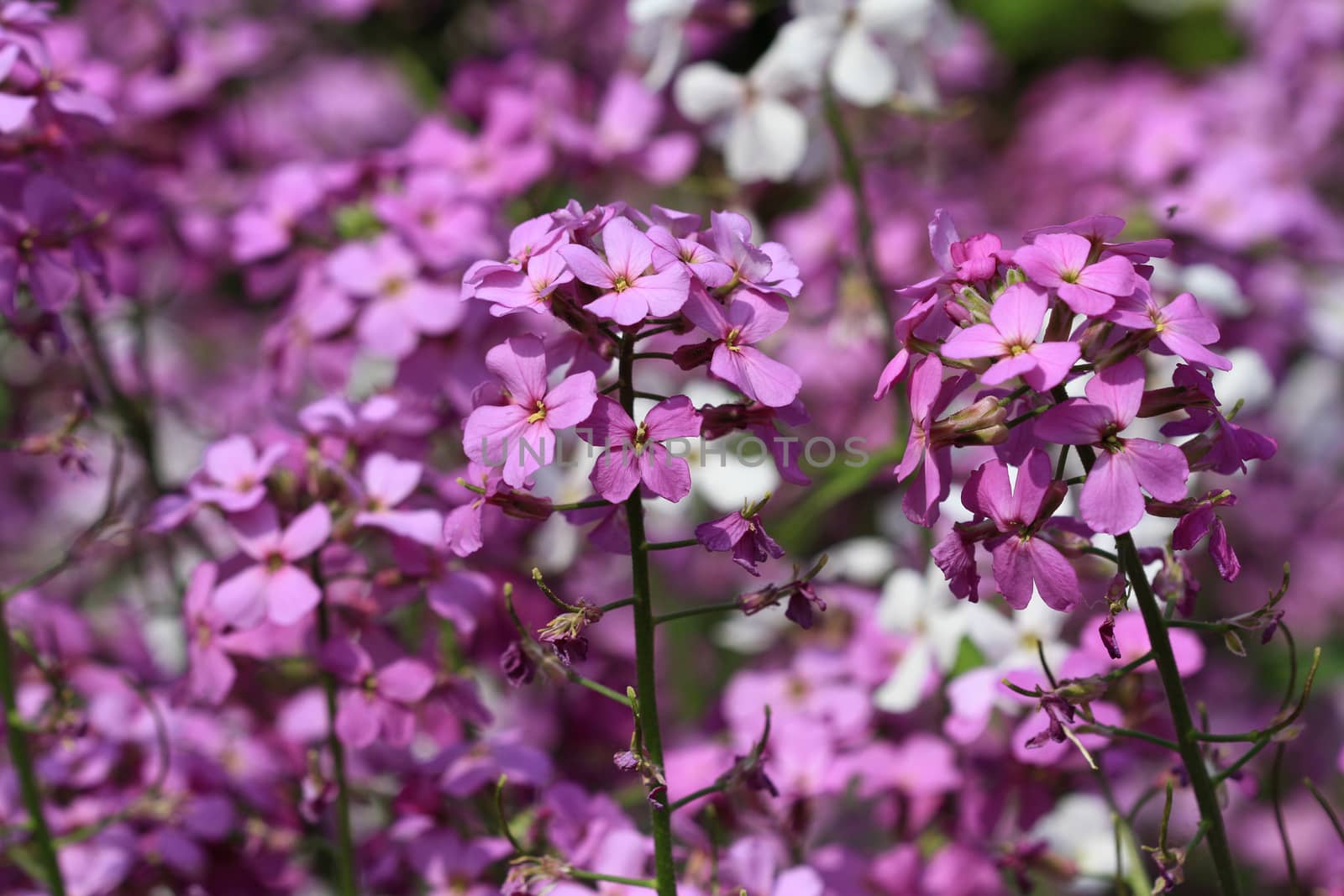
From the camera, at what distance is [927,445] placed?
2.50 feet

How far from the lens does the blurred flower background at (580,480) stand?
962mm

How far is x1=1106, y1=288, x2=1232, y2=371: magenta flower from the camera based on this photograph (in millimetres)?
740

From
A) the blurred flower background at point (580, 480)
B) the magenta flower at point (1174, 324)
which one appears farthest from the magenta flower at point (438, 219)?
the magenta flower at point (1174, 324)

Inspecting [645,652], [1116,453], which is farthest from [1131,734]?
[645,652]

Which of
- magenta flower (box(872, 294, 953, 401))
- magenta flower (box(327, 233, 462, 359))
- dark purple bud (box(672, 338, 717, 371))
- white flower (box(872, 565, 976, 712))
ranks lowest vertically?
white flower (box(872, 565, 976, 712))

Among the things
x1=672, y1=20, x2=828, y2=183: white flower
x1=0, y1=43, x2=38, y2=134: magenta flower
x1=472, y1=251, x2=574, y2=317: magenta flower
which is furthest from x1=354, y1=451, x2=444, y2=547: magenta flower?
x1=672, y1=20, x2=828, y2=183: white flower

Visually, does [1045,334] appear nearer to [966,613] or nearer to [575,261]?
[575,261]

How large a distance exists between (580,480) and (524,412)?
736 mm

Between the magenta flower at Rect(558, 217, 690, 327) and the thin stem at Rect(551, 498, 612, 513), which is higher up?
the magenta flower at Rect(558, 217, 690, 327)

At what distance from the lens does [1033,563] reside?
0.74 meters

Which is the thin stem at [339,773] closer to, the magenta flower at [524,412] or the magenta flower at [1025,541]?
the magenta flower at [524,412]

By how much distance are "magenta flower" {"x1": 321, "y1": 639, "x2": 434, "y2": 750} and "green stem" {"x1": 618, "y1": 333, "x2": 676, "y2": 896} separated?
10.8 inches

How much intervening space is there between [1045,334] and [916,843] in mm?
597

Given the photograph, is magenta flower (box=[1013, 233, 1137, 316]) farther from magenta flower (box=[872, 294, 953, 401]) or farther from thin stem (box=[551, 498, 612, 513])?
thin stem (box=[551, 498, 612, 513])
